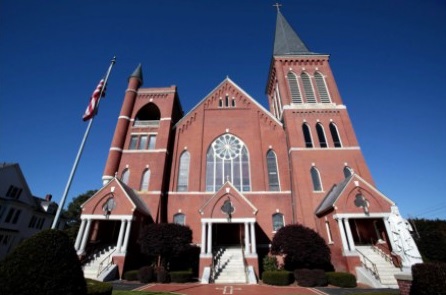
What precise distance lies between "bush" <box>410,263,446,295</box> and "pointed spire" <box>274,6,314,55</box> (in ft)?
95.3

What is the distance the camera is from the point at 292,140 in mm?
25109

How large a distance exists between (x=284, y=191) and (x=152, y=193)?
13.9 metres

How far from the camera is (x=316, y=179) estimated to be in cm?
2333

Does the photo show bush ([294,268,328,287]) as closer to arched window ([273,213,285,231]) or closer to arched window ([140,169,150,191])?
arched window ([273,213,285,231])

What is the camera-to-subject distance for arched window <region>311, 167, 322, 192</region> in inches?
Result: 901

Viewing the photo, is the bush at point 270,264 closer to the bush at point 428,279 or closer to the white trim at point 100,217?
the bush at point 428,279

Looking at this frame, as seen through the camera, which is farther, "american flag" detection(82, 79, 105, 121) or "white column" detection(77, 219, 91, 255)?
"white column" detection(77, 219, 91, 255)

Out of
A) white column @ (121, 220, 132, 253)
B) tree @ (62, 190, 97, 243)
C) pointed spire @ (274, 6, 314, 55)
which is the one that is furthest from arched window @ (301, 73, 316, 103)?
tree @ (62, 190, 97, 243)

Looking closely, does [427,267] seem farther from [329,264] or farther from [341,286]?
[329,264]

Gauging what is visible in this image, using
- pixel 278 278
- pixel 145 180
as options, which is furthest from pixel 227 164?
pixel 278 278

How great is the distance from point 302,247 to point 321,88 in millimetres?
20521

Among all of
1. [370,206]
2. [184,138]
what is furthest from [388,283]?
[184,138]

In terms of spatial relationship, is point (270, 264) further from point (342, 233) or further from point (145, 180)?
point (145, 180)

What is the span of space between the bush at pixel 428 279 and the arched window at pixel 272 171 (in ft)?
54.1
